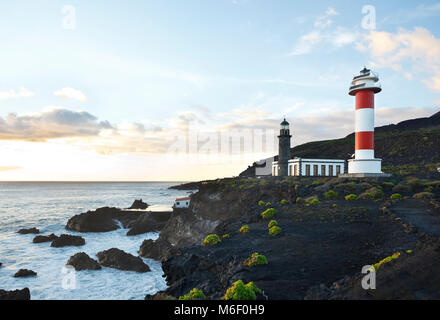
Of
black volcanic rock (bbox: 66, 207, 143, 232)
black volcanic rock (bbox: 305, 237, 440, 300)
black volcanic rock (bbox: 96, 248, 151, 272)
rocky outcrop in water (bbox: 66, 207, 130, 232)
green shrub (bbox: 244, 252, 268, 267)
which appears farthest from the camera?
black volcanic rock (bbox: 66, 207, 143, 232)

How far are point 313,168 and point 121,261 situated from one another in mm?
35383

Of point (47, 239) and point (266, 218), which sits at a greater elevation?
point (266, 218)

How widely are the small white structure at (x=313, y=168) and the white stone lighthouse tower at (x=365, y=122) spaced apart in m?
13.4

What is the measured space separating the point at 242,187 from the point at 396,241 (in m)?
26.8

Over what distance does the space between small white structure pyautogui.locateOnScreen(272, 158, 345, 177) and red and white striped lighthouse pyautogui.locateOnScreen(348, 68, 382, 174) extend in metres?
13.4

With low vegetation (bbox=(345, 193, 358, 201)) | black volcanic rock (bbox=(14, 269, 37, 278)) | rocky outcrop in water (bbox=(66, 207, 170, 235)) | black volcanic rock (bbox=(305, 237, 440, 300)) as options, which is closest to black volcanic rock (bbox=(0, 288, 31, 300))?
black volcanic rock (bbox=(14, 269, 37, 278))

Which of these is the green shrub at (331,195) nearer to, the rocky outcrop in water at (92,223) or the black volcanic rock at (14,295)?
the black volcanic rock at (14,295)

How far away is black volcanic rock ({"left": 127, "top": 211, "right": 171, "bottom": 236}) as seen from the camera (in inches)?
1895

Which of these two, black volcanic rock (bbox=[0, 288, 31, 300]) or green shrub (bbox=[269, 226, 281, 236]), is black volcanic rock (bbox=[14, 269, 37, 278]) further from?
green shrub (bbox=[269, 226, 281, 236])

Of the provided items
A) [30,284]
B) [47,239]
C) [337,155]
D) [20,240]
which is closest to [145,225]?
[47,239]

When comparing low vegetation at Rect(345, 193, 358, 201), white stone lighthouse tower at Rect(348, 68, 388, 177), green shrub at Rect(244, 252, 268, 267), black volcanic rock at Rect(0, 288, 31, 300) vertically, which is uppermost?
white stone lighthouse tower at Rect(348, 68, 388, 177)

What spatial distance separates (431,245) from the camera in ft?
34.4
